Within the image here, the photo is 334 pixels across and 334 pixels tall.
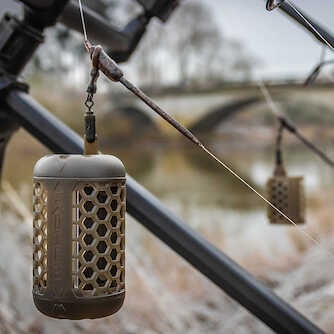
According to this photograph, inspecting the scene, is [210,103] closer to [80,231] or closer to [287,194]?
[287,194]

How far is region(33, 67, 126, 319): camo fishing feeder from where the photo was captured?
0.92m

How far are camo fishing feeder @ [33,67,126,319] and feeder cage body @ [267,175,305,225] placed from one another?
1.01 meters

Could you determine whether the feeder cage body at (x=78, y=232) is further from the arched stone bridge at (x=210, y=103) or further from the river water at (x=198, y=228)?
the arched stone bridge at (x=210, y=103)

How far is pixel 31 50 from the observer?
1554 millimetres

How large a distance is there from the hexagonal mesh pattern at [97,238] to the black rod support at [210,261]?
1.23ft

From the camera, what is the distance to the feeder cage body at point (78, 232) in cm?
92

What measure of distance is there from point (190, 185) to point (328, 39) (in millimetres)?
7047

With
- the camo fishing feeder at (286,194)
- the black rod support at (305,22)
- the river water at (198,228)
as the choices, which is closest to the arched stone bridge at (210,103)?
the river water at (198,228)

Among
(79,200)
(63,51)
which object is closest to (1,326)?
(79,200)

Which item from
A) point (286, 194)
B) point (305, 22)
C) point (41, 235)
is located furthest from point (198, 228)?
point (41, 235)

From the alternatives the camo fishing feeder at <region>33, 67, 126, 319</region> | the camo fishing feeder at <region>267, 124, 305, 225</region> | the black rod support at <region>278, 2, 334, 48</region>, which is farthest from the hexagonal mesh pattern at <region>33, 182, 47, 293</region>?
the camo fishing feeder at <region>267, 124, 305, 225</region>

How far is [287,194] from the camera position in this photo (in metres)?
Result: 1.92

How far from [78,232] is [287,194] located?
1.07 m

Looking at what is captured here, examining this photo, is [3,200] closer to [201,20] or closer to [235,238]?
[235,238]
